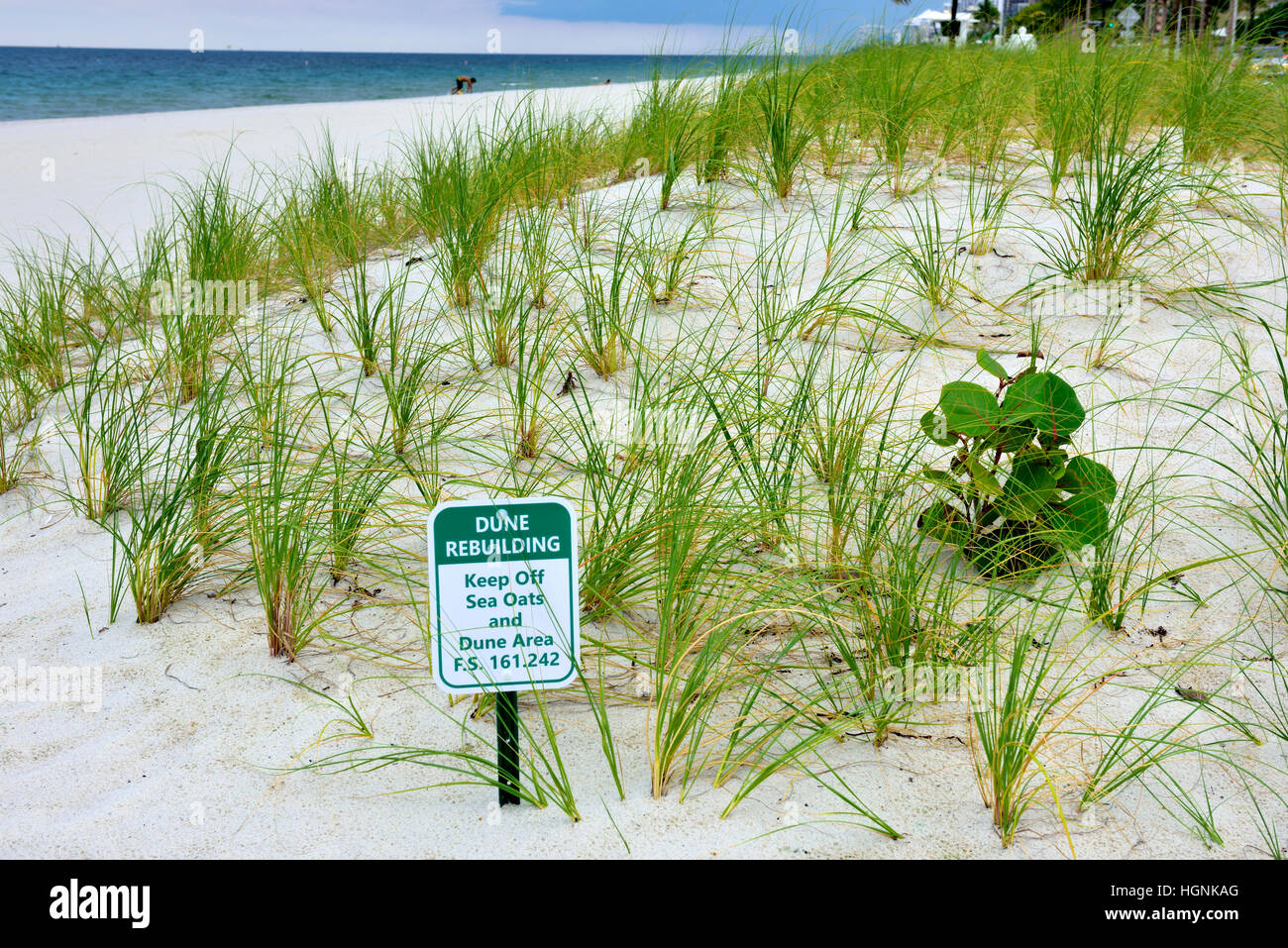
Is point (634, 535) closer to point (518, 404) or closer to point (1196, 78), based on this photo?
point (518, 404)

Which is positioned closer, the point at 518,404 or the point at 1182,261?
the point at 518,404

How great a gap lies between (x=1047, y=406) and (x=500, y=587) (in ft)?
3.89

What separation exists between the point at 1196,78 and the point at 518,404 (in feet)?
10.6

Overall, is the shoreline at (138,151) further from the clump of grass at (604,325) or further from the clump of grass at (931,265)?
the clump of grass at (931,265)

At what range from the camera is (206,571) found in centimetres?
206

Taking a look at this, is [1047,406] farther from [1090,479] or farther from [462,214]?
[462,214]

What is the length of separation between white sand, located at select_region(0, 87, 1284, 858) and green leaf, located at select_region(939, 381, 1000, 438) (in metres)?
0.42

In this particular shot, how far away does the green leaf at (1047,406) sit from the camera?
187cm

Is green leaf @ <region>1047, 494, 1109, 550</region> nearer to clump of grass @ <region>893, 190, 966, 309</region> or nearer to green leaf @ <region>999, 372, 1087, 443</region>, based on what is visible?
green leaf @ <region>999, 372, 1087, 443</region>

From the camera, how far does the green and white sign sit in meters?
1.32

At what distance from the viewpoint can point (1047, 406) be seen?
1.88 meters

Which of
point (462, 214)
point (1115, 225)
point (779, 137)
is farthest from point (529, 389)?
point (1115, 225)
